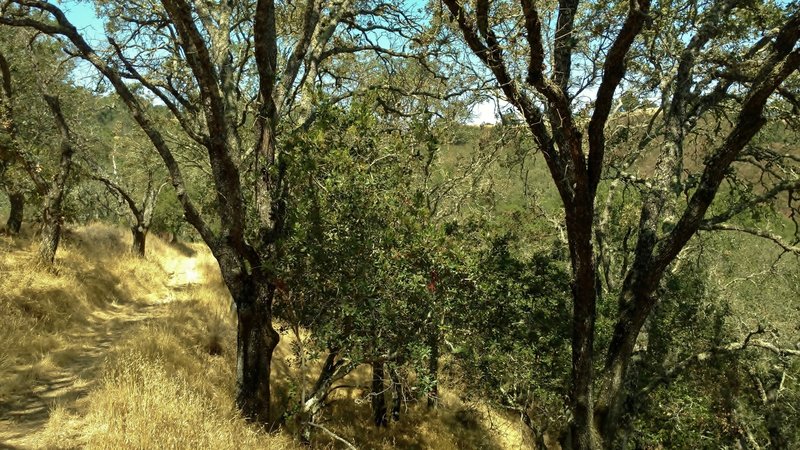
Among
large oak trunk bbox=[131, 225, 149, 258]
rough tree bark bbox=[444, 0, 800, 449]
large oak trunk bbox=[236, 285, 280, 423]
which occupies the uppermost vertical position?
rough tree bark bbox=[444, 0, 800, 449]

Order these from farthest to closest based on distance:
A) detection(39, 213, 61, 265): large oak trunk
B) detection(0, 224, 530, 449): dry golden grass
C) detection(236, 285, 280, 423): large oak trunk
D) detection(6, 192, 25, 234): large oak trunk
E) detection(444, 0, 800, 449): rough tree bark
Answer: detection(6, 192, 25, 234): large oak trunk
detection(39, 213, 61, 265): large oak trunk
detection(236, 285, 280, 423): large oak trunk
detection(0, 224, 530, 449): dry golden grass
detection(444, 0, 800, 449): rough tree bark

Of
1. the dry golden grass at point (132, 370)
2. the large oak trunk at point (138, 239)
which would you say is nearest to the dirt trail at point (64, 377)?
the dry golden grass at point (132, 370)

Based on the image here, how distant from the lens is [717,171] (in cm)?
571

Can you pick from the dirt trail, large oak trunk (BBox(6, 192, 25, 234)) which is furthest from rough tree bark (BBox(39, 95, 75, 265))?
large oak trunk (BBox(6, 192, 25, 234))

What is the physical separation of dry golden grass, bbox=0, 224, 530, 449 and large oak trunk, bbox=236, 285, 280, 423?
33 cm

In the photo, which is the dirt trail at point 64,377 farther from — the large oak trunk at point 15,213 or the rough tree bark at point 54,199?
the large oak trunk at point 15,213

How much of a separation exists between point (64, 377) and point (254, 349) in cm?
329

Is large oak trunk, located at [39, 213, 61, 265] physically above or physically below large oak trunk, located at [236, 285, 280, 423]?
above

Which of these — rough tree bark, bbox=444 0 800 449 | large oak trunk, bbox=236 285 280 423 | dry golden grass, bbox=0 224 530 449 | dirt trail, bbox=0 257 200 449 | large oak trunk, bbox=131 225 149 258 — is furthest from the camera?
large oak trunk, bbox=131 225 149 258

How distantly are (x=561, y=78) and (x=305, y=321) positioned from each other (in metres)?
4.51

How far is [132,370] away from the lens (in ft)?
22.0

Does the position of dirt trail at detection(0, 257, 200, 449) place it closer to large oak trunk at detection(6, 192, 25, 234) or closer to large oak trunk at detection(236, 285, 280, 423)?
large oak trunk at detection(236, 285, 280, 423)

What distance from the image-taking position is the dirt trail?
5777 mm

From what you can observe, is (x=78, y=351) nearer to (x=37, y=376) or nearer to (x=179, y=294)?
(x=37, y=376)
